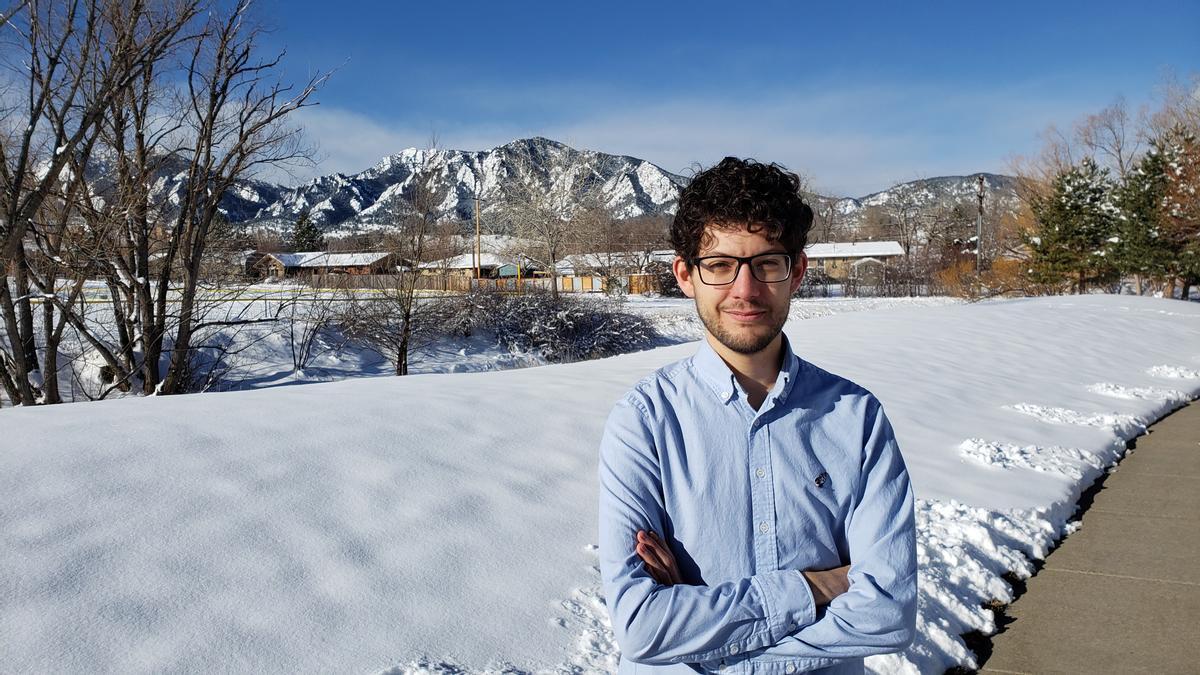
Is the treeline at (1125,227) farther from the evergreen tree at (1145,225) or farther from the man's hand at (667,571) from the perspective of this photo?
the man's hand at (667,571)

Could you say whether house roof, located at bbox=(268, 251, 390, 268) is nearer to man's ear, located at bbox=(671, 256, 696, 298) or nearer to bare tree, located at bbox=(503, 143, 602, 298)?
bare tree, located at bbox=(503, 143, 602, 298)

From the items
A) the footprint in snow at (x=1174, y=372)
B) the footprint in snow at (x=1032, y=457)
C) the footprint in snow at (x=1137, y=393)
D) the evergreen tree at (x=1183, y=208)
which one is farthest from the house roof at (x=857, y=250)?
the footprint in snow at (x=1032, y=457)

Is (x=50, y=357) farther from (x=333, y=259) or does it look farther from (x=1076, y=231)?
(x=333, y=259)

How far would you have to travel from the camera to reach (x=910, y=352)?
1147cm

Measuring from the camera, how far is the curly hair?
5.93 feet

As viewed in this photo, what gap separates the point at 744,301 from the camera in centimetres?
177

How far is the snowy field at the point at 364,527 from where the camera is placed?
3.15 metres

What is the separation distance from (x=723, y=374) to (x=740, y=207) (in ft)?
1.25

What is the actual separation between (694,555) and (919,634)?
255cm

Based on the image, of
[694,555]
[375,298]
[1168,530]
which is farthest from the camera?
[375,298]

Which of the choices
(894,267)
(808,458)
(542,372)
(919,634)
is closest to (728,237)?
(808,458)

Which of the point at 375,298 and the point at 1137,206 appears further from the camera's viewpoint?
the point at 1137,206

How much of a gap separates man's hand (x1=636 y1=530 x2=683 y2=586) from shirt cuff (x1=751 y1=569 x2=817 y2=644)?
17 cm

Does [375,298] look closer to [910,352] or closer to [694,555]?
[910,352]
